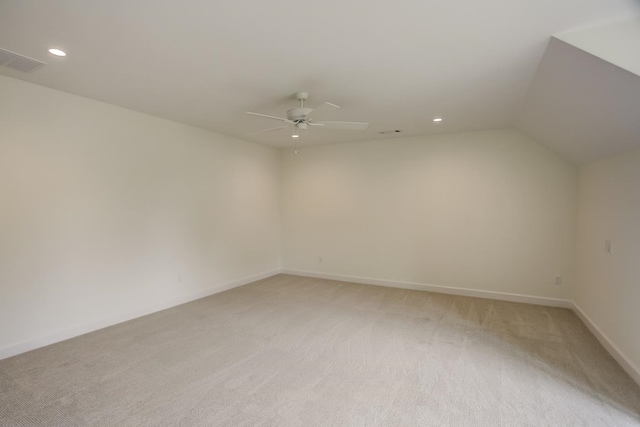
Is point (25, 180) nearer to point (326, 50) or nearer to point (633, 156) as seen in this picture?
point (326, 50)

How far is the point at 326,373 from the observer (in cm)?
268

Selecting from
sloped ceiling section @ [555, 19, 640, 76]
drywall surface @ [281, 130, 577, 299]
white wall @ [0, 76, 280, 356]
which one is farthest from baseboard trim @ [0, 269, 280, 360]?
sloped ceiling section @ [555, 19, 640, 76]

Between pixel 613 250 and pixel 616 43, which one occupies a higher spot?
pixel 616 43

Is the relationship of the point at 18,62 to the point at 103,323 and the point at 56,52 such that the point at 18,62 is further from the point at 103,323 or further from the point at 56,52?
the point at 103,323

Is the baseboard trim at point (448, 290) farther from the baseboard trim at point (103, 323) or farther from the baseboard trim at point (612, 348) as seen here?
the baseboard trim at point (103, 323)

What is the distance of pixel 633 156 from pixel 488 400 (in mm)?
2508

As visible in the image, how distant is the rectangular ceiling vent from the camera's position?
2482mm

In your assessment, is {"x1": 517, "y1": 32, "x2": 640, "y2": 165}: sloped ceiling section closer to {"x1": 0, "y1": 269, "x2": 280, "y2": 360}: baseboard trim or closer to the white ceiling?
the white ceiling

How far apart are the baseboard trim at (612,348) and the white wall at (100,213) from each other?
5.07 meters

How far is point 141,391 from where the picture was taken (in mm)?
2422

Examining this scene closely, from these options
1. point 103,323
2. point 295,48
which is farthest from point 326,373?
point 103,323

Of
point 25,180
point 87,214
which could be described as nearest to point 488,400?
point 87,214

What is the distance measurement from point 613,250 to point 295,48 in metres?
3.66

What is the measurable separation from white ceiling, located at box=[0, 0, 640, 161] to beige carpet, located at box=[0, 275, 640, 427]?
8.81ft
